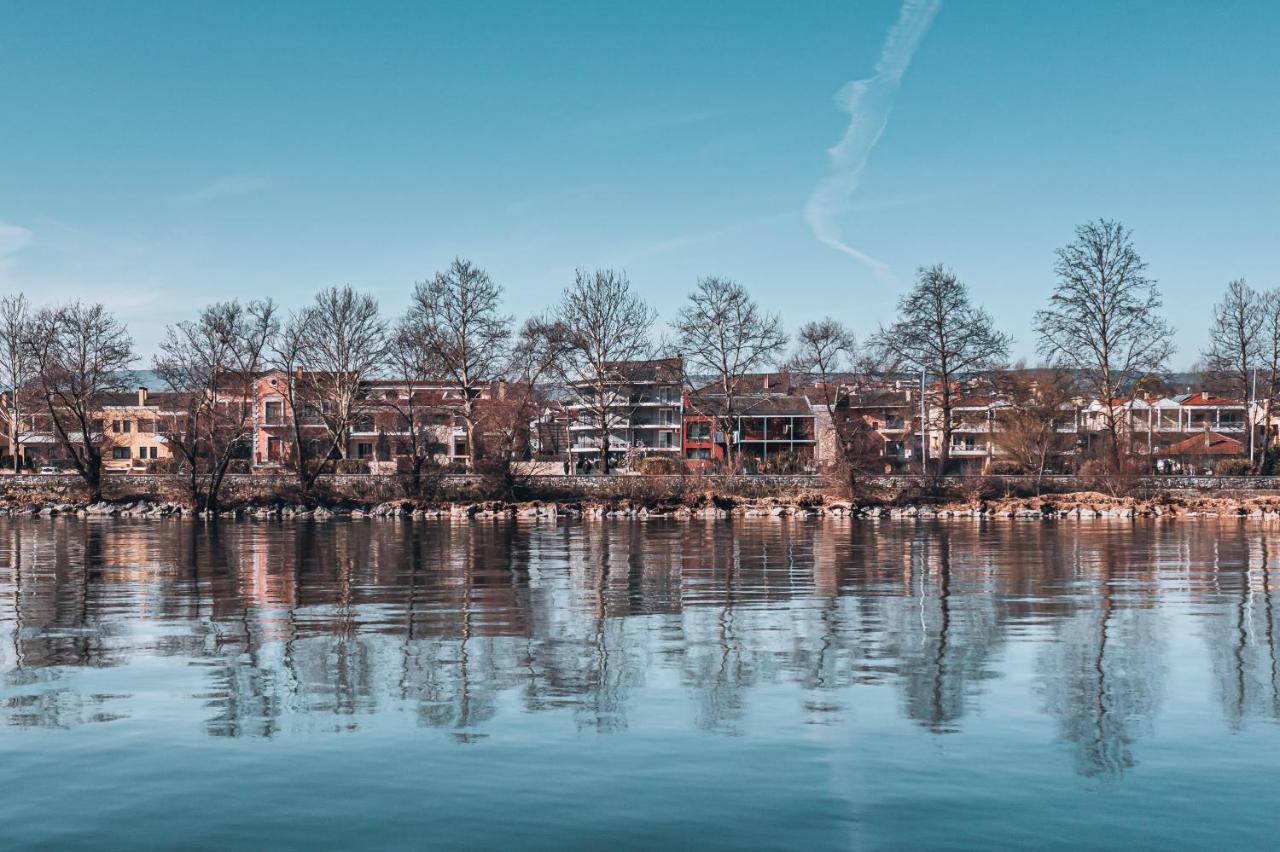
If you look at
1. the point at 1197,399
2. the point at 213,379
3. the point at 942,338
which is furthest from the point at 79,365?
the point at 1197,399

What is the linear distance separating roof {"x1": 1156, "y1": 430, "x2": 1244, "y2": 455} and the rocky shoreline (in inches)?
1388

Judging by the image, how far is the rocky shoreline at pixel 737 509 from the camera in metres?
57.1

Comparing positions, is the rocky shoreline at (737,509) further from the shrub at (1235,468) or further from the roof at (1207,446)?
the roof at (1207,446)

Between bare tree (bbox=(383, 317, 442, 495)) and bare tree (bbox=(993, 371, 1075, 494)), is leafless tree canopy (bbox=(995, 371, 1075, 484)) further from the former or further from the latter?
bare tree (bbox=(383, 317, 442, 495))

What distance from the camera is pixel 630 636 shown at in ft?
56.6

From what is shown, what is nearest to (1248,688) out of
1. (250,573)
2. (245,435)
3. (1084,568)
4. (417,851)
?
(417,851)

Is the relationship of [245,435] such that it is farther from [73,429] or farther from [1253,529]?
[1253,529]

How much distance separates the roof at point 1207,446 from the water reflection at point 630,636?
212ft

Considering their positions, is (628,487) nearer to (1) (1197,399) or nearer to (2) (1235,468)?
(2) (1235,468)

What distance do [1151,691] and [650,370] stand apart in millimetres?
68301

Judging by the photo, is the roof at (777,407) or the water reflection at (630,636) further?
the roof at (777,407)

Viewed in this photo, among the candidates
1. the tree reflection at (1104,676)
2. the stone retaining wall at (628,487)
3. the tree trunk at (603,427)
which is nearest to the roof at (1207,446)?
the stone retaining wall at (628,487)

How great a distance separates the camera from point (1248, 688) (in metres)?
13.3

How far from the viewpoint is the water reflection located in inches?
493
